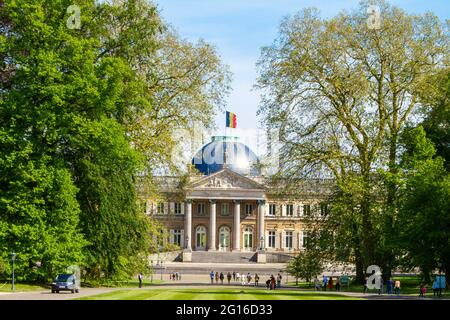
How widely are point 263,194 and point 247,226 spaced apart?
6432 mm

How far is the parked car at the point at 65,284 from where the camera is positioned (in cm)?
4169

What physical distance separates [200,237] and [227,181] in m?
10.7

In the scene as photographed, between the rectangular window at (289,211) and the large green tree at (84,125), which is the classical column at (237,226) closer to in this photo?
the rectangular window at (289,211)

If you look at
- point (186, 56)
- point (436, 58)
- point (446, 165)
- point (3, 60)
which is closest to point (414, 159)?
point (446, 165)

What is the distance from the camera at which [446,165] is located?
54281 mm

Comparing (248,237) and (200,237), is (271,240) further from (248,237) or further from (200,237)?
(200,237)

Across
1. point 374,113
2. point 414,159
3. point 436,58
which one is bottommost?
point 414,159

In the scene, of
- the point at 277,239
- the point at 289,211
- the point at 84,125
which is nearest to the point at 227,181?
the point at 289,211

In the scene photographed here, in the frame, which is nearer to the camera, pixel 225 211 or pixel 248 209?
pixel 225 211

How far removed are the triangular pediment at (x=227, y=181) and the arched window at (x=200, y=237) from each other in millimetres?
7958

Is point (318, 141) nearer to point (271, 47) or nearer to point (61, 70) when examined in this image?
point (271, 47)

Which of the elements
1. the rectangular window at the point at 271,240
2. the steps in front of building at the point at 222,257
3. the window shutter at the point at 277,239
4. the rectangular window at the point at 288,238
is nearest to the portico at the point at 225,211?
the rectangular window at the point at 271,240

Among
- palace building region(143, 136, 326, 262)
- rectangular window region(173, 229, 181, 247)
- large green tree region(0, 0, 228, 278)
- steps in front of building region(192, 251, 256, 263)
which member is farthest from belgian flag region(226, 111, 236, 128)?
large green tree region(0, 0, 228, 278)

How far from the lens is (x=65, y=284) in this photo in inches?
1652
